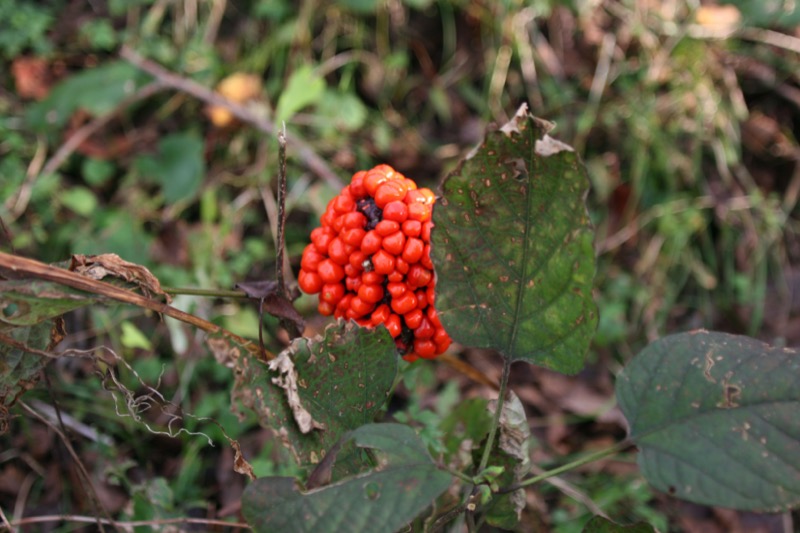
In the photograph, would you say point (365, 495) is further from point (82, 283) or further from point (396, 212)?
point (82, 283)

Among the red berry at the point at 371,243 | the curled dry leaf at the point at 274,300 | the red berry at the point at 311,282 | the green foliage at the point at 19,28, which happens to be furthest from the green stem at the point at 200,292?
the green foliage at the point at 19,28

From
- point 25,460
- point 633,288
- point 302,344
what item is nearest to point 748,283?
point 633,288

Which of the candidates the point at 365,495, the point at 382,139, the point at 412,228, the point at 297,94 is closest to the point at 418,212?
the point at 412,228

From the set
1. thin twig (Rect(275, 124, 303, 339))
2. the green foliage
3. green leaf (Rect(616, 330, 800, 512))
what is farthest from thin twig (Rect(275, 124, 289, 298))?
the green foliage

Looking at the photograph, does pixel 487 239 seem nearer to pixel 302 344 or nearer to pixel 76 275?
pixel 302 344

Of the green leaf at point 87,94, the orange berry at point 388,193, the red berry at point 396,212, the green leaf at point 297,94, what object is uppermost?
the orange berry at point 388,193

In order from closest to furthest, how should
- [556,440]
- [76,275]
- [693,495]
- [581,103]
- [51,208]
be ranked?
[693,495] → [76,275] → [556,440] → [51,208] → [581,103]

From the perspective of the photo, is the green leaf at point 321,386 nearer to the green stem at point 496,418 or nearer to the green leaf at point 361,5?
the green stem at point 496,418
